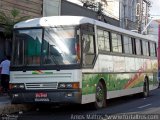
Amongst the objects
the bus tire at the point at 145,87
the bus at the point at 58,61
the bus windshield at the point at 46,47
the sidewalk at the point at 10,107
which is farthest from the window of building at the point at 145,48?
the bus windshield at the point at 46,47

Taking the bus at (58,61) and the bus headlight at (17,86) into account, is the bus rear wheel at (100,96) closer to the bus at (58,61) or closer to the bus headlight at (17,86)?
the bus at (58,61)

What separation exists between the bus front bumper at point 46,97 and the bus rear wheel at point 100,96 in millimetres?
1900

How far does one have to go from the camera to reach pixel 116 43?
18781 mm

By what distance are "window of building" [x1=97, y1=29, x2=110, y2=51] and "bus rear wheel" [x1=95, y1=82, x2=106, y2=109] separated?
4.49 feet

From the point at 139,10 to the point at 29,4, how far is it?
87.4ft

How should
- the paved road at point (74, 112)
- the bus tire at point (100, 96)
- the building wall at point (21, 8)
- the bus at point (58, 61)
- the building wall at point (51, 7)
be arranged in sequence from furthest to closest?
the building wall at point (51, 7) < the building wall at point (21, 8) < the bus tire at point (100, 96) < the bus at point (58, 61) < the paved road at point (74, 112)

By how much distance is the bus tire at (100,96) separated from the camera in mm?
16559

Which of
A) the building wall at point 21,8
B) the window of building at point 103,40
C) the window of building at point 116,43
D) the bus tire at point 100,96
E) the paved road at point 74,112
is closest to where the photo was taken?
the paved road at point 74,112

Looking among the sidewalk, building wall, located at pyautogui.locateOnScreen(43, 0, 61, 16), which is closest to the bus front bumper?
the sidewalk

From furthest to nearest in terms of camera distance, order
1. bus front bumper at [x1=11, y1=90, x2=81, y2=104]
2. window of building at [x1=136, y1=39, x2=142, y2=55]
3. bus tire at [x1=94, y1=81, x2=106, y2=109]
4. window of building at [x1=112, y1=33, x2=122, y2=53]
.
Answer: window of building at [x1=136, y1=39, x2=142, y2=55] < window of building at [x1=112, y1=33, x2=122, y2=53] < bus tire at [x1=94, y1=81, x2=106, y2=109] < bus front bumper at [x1=11, y1=90, x2=81, y2=104]

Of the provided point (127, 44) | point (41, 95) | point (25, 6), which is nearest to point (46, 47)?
point (41, 95)

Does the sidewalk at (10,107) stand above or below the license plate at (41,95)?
below

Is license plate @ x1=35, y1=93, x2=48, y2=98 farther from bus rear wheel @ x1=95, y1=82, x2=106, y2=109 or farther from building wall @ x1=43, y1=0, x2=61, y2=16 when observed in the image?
building wall @ x1=43, y1=0, x2=61, y2=16

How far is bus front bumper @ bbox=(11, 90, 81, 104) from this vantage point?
14750 millimetres
